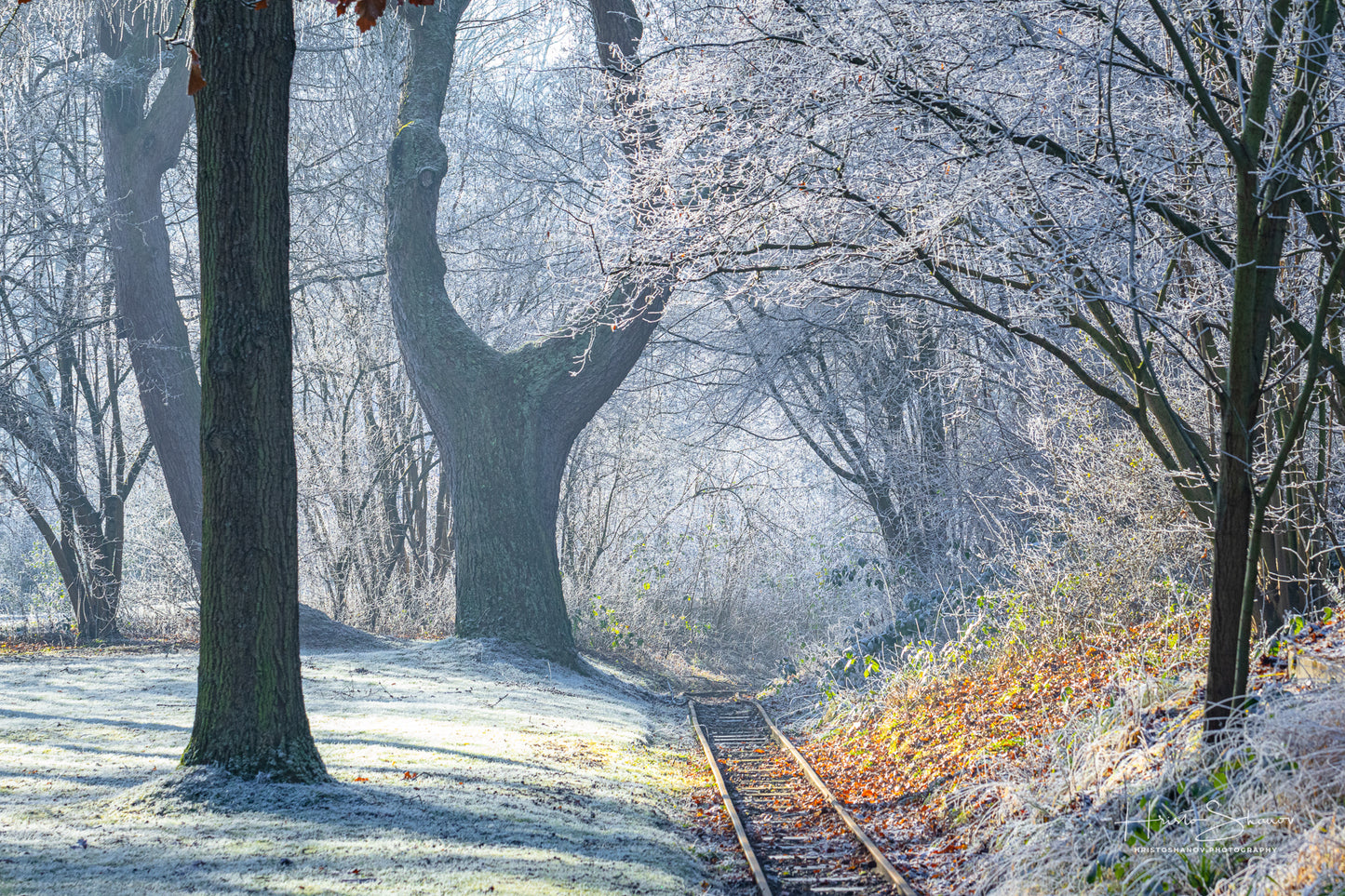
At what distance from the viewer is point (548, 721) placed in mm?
11320

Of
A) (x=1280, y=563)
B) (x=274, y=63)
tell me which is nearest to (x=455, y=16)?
(x=274, y=63)

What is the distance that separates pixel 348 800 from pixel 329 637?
9175mm

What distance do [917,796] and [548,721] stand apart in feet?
14.6

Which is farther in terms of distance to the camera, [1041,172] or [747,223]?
[747,223]

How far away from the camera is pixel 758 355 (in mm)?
17844

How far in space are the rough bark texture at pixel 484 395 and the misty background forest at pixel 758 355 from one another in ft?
0.21

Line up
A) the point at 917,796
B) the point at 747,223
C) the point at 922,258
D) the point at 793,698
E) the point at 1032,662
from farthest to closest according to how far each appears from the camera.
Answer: the point at 793,698 → the point at 1032,662 → the point at 917,796 → the point at 747,223 → the point at 922,258

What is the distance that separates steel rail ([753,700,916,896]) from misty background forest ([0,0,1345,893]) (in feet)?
1.71

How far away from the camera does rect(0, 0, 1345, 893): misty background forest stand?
19.2 ft

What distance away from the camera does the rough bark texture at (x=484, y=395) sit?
15.3m

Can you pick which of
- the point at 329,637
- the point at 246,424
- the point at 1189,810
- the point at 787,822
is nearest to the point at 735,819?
the point at 787,822

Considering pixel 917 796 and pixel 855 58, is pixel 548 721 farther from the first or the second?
pixel 855 58

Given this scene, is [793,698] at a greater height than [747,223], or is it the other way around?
[747,223]

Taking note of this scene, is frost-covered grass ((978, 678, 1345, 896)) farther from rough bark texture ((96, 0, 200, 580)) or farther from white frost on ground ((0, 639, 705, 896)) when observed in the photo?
rough bark texture ((96, 0, 200, 580))
